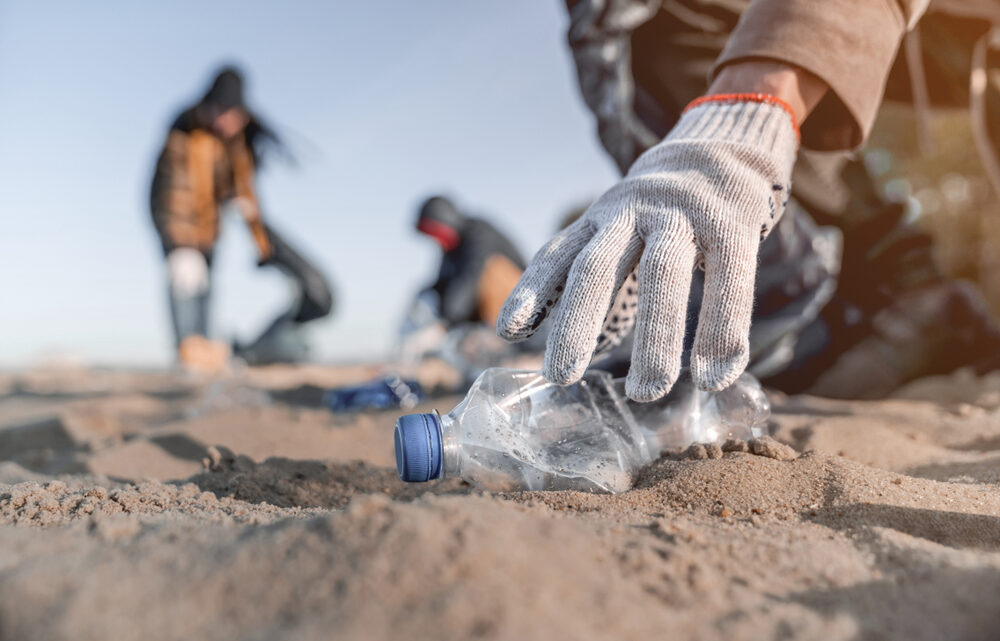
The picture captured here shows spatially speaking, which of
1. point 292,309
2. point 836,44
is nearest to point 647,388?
point 836,44

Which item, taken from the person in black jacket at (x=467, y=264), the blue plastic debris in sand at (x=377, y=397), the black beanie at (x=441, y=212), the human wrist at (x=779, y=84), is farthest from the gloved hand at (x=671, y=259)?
the black beanie at (x=441, y=212)

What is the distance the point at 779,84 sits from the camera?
1574 millimetres

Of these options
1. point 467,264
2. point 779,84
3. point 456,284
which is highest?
point 779,84

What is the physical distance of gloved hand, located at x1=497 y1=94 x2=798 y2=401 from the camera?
1248mm

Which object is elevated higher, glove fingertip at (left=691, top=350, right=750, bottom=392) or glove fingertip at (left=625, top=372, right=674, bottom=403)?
glove fingertip at (left=691, top=350, right=750, bottom=392)

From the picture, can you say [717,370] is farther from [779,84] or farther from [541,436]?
[779,84]

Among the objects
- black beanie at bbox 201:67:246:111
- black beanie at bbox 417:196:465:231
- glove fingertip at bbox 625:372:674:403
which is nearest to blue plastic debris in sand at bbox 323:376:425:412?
glove fingertip at bbox 625:372:674:403

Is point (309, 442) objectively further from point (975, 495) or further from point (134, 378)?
point (134, 378)

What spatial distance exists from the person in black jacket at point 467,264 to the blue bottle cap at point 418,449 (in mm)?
3971

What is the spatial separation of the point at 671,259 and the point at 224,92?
619 centimetres

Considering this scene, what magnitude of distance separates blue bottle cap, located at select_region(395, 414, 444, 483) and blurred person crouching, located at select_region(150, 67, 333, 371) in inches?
208

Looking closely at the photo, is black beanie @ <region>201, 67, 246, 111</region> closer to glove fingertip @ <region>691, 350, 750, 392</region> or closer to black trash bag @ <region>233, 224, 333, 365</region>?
black trash bag @ <region>233, 224, 333, 365</region>

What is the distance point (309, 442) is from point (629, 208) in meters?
1.50

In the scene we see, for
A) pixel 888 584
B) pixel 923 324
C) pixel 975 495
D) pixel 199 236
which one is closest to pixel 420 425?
pixel 888 584
